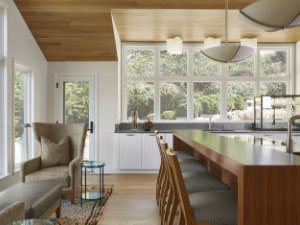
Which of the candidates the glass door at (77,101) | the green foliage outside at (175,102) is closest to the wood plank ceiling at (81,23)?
the glass door at (77,101)

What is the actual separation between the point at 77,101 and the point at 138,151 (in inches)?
65.6

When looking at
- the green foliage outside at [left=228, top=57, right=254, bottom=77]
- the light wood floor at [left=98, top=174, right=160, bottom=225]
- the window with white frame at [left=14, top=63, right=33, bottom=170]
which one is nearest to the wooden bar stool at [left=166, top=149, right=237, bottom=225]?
the light wood floor at [left=98, top=174, right=160, bottom=225]

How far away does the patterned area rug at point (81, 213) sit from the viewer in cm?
394

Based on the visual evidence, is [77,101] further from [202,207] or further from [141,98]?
[202,207]

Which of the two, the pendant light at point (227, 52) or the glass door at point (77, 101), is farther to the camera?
the glass door at point (77, 101)

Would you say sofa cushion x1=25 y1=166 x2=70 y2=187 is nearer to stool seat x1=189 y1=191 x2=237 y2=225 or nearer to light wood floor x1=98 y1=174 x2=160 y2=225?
light wood floor x1=98 y1=174 x2=160 y2=225

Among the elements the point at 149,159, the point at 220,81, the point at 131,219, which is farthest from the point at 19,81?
the point at 220,81

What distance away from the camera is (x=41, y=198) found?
338cm

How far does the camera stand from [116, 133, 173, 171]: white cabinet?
701cm

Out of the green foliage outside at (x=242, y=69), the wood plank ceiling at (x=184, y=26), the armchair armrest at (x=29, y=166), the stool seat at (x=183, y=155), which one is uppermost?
the wood plank ceiling at (x=184, y=26)

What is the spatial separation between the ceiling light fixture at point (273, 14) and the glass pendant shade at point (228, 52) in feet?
3.69

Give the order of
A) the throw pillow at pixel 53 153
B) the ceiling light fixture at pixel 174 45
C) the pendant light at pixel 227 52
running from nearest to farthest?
1. the pendant light at pixel 227 52
2. the throw pillow at pixel 53 153
3. the ceiling light fixture at pixel 174 45

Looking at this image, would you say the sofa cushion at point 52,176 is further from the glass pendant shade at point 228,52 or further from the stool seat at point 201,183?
the glass pendant shade at point 228,52

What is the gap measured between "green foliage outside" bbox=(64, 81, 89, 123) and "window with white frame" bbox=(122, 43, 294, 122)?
89cm
